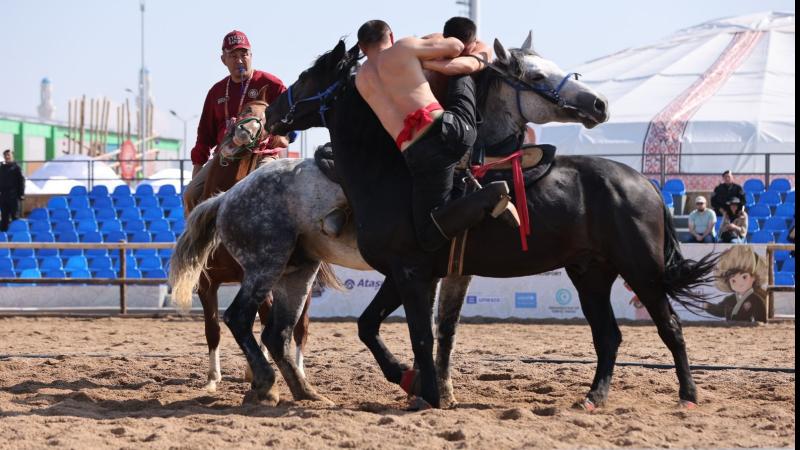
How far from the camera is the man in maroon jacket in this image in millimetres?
7898

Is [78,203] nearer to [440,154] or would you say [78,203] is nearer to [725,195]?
[725,195]

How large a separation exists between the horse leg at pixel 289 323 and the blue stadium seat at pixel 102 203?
14.3m

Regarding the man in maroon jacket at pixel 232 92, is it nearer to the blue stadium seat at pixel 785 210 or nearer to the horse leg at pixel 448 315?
the horse leg at pixel 448 315

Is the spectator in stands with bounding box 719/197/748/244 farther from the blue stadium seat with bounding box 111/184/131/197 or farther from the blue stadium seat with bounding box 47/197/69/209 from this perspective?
the blue stadium seat with bounding box 47/197/69/209

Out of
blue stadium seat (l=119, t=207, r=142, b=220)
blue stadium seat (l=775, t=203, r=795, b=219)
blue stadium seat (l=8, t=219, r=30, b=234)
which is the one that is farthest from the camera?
blue stadium seat (l=119, t=207, r=142, b=220)

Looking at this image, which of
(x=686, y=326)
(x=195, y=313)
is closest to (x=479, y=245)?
(x=686, y=326)

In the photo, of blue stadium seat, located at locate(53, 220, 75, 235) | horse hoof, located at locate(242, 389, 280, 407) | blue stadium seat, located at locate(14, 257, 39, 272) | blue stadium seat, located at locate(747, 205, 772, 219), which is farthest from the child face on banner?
blue stadium seat, located at locate(53, 220, 75, 235)

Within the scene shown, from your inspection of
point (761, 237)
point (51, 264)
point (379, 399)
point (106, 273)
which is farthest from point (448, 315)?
point (51, 264)

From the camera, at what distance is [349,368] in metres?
8.49

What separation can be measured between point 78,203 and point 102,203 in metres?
0.46

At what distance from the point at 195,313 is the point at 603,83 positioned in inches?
771

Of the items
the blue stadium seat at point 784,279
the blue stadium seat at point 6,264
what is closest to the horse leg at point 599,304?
the blue stadium seat at point 784,279

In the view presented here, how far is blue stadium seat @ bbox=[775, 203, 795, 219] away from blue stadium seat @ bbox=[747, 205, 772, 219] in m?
0.15

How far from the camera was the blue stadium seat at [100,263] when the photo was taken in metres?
17.4
